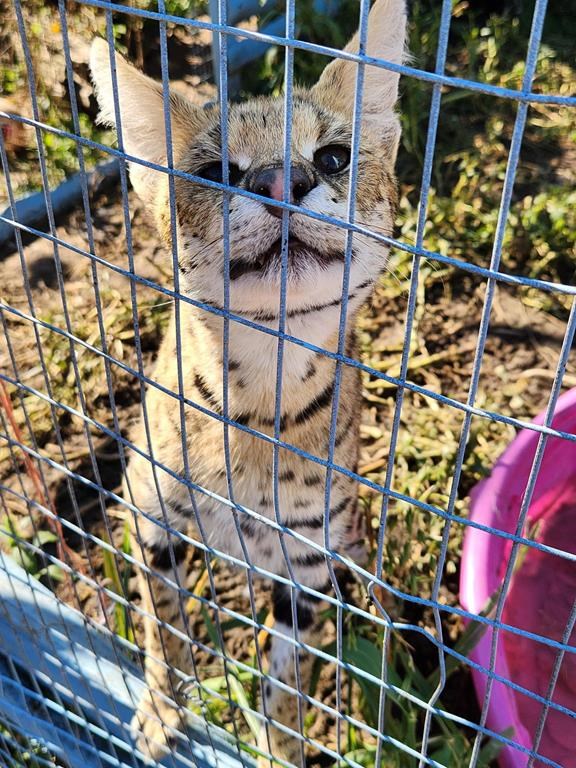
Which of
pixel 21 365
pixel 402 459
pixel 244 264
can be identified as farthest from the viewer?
pixel 21 365

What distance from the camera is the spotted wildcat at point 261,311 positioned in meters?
1.45

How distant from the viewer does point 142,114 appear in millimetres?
1767

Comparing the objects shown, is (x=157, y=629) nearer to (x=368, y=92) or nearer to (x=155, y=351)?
(x=155, y=351)

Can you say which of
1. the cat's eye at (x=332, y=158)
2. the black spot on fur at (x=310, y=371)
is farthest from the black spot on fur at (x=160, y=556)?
the cat's eye at (x=332, y=158)

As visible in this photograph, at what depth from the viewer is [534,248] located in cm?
342

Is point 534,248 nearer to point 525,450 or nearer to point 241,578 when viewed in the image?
point 525,450

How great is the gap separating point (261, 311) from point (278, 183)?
35 centimetres

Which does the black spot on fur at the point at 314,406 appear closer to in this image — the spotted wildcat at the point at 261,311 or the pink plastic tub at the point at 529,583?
the spotted wildcat at the point at 261,311

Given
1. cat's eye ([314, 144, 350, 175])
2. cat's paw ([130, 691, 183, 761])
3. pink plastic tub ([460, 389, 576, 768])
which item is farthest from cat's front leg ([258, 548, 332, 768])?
cat's eye ([314, 144, 350, 175])

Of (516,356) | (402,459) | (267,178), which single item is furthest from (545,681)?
(267,178)

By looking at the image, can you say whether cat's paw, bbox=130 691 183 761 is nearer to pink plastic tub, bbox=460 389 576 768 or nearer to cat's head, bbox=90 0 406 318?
pink plastic tub, bbox=460 389 576 768

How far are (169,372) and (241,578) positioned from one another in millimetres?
866

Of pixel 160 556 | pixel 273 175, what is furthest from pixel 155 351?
pixel 273 175

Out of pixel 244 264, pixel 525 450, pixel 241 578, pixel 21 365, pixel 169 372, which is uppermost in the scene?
pixel 244 264
